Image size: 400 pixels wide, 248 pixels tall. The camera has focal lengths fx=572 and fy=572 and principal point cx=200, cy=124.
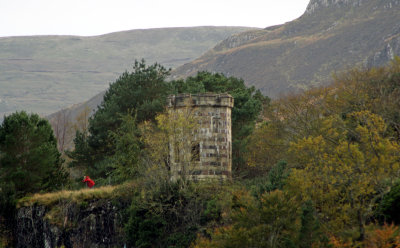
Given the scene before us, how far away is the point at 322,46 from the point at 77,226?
13698 cm

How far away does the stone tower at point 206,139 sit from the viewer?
34.8 metres

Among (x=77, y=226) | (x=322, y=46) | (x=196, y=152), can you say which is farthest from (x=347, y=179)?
(x=322, y=46)

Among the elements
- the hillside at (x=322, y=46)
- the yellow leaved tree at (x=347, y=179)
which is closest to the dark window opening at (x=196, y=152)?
the yellow leaved tree at (x=347, y=179)

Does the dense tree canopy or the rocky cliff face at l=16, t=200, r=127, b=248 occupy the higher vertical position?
the dense tree canopy

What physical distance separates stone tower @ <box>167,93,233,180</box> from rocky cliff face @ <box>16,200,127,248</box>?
17.3 ft

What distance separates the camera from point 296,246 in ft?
75.2

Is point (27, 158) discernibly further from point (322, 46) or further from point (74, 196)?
point (322, 46)

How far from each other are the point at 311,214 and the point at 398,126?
49.9 ft

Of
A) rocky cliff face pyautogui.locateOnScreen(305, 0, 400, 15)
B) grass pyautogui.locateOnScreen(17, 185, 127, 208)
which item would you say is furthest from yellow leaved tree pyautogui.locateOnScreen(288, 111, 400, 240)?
rocky cliff face pyautogui.locateOnScreen(305, 0, 400, 15)

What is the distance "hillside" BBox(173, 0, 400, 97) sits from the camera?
143 metres

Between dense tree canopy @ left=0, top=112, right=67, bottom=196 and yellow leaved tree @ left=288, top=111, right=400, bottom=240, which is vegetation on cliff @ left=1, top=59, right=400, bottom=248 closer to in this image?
yellow leaved tree @ left=288, top=111, right=400, bottom=240

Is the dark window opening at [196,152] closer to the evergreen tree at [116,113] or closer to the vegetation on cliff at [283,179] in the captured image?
the vegetation on cliff at [283,179]

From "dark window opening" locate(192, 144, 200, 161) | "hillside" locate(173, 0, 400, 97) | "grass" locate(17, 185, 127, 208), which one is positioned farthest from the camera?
"hillside" locate(173, 0, 400, 97)

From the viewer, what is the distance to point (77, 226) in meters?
37.2
